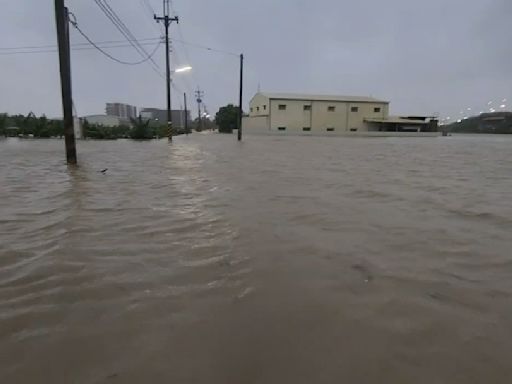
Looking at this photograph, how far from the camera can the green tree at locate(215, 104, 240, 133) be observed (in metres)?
67.4

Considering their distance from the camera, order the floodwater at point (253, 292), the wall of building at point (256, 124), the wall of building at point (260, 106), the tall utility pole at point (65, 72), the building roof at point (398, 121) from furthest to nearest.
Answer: the building roof at point (398, 121) → the wall of building at point (260, 106) → the wall of building at point (256, 124) → the tall utility pole at point (65, 72) → the floodwater at point (253, 292)

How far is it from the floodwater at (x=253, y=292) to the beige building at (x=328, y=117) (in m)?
50.7

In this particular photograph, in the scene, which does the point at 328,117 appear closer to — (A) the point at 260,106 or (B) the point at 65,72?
(A) the point at 260,106

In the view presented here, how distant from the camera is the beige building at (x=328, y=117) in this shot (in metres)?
56.2

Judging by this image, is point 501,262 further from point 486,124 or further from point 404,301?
point 486,124

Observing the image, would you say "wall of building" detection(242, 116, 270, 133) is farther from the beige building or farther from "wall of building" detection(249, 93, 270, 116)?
"wall of building" detection(249, 93, 270, 116)

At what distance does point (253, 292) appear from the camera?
8.93 feet

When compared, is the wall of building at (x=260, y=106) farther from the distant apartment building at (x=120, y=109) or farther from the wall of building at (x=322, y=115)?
the distant apartment building at (x=120, y=109)

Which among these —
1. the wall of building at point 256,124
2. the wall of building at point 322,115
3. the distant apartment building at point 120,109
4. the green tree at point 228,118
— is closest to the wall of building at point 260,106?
the wall of building at point 256,124

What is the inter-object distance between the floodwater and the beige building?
1996 inches

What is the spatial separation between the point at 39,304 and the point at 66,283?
337mm

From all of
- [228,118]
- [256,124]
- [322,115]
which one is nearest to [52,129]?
[256,124]

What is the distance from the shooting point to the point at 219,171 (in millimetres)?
9945

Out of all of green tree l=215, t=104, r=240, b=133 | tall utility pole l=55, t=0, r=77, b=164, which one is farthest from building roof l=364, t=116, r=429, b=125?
tall utility pole l=55, t=0, r=77, b=164
